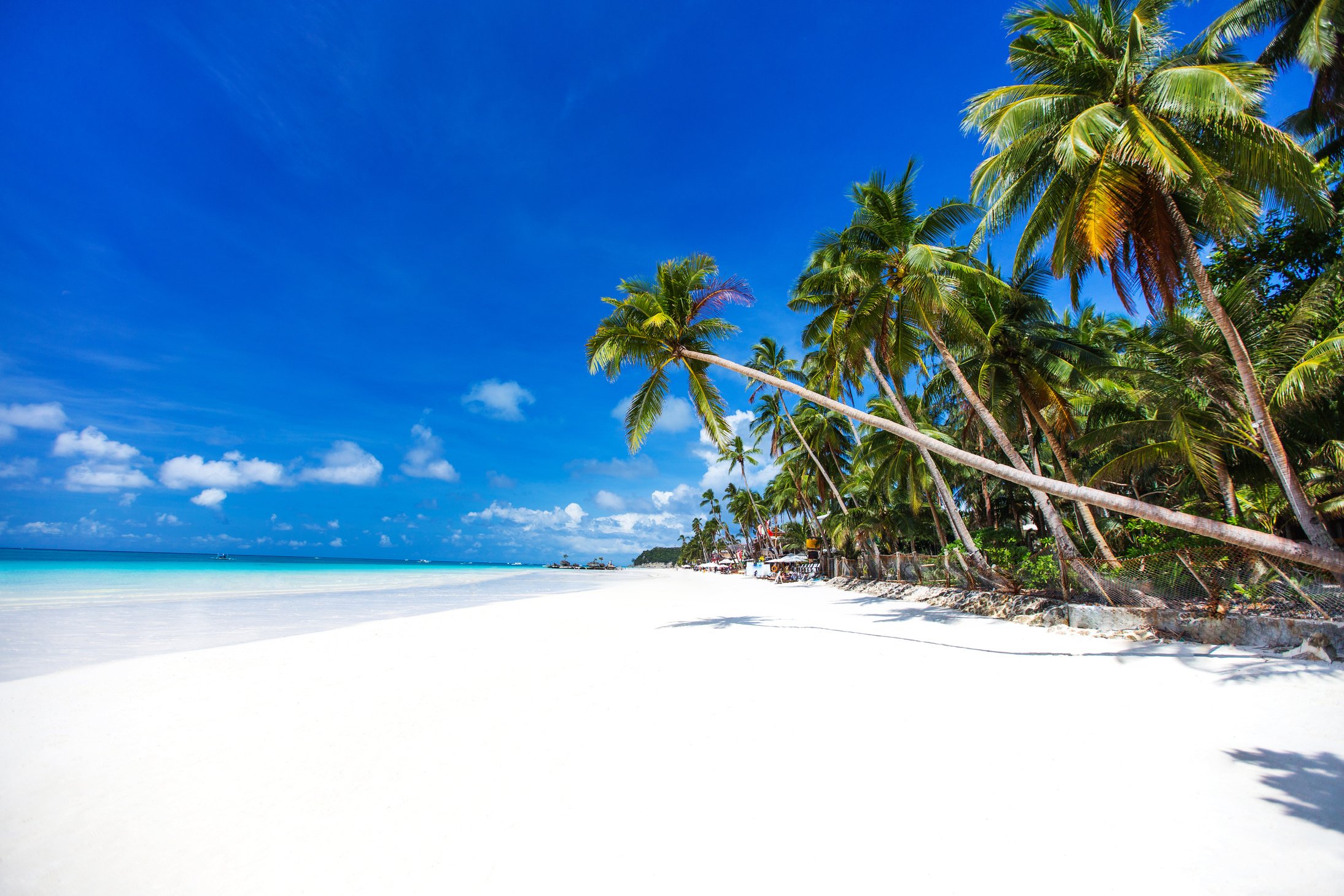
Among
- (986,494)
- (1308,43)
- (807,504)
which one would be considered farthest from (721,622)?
(807,504)

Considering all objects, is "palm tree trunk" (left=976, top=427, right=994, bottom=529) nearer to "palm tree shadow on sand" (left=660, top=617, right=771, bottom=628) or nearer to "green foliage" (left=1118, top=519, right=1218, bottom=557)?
"green foliage" (left=1118, top=519, right=1218, bottom=557)

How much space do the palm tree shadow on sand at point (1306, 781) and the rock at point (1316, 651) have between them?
351 centimetres

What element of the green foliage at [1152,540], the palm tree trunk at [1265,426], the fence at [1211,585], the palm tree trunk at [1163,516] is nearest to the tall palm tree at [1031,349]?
the green foliage at [1152,540]

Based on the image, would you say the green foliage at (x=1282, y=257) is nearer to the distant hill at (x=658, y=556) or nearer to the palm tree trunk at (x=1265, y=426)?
the palm tree trunk at (x=1265, y=426)

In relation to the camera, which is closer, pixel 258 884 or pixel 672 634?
pixel 258 884

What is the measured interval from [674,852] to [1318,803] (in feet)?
12.9

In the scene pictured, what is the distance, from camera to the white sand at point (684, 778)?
2.63 m

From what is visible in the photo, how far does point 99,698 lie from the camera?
5656 mm

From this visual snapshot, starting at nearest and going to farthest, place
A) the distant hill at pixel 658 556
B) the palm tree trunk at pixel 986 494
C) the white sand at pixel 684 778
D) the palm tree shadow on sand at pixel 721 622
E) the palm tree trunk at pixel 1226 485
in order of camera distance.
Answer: the white sand at pixel 684 778
the palm tree trunk at pixel 1226 485
the palm tree shadow on sand at pixel 721 622
the palm tree trunk at pixel 986 494
the distant hill at pixel 658 556

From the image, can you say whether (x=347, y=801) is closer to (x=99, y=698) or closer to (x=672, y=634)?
(x=99, y=698)

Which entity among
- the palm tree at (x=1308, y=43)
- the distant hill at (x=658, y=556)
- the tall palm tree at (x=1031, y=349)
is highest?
the palm tree at (x=1308, y=43)

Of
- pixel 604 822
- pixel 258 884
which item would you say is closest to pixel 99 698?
pixel 258 884

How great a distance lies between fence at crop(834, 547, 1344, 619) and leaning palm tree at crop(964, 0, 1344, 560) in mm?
772

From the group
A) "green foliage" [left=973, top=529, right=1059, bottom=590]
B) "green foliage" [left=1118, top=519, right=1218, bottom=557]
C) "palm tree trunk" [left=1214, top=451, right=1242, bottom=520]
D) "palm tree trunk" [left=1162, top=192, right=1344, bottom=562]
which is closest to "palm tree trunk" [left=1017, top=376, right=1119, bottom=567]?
"green foliage" [left=1118, top=519, right=1218, bottom=557]
